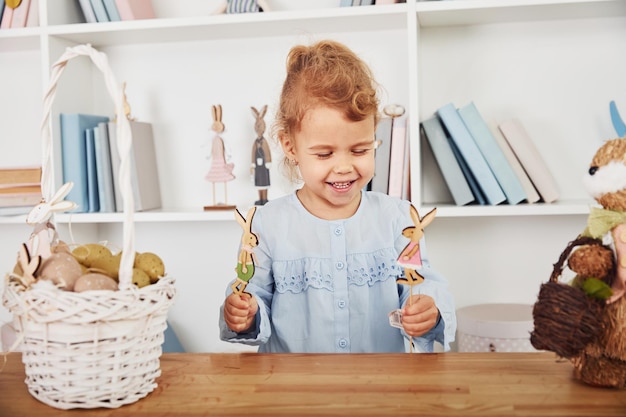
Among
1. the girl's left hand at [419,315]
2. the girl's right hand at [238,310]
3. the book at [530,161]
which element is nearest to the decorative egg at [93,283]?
the girl's right hand at [238,310]

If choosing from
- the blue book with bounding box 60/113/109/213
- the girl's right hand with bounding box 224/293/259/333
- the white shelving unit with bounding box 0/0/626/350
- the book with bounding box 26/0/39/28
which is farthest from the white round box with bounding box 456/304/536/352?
the book with bounding box 26/0/39/28

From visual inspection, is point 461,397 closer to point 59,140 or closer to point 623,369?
point 623,369

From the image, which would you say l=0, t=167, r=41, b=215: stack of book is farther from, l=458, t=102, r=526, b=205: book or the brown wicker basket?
the brown wicker basket

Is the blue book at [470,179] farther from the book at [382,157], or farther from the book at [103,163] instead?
the book at [103,163]

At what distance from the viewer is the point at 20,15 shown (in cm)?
234

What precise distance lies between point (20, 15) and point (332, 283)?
1.51 meters

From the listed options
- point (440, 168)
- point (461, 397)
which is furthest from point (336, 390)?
point (440, 168)

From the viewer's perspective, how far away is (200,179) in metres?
2.52

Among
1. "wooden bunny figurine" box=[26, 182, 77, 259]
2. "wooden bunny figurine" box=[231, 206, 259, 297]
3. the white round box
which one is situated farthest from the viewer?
the white round box

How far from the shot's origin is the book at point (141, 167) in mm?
2322

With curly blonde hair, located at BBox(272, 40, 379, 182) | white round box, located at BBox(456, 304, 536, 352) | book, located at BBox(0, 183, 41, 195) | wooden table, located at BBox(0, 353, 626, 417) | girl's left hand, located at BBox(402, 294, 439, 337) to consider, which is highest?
curly blonde hair, located at BBox(272, 40, 379, 182)

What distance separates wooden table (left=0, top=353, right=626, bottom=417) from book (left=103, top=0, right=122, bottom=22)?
1.53 m

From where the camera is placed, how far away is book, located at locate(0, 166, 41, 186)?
93.9 inches

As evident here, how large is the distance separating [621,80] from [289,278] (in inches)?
54.1
